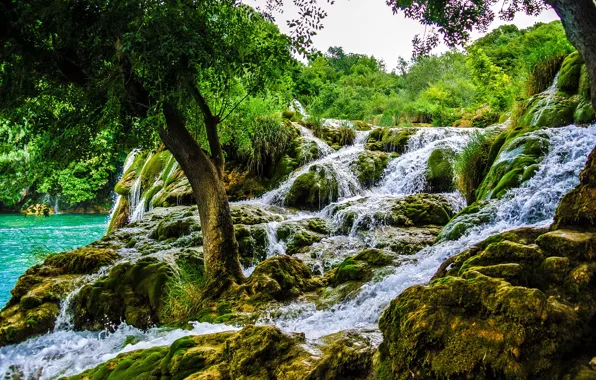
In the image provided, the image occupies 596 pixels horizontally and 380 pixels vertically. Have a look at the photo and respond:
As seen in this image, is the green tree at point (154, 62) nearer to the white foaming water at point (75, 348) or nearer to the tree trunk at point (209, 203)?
the tree trunk at point (209, 203)

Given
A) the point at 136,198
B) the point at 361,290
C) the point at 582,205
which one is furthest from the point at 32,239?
the point at 582,205

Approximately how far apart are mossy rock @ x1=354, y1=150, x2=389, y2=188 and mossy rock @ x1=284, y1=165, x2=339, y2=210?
3.52ft

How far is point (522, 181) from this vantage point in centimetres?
624

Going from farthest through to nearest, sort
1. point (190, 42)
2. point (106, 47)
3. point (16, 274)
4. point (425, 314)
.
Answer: point (16, 274)
point (106, 47)
point (190, 42)
point (425, 314)

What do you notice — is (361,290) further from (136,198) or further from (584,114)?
(136,198)

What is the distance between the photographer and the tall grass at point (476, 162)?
→ 7.89 m

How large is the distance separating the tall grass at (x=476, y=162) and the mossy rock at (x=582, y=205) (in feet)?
16.1

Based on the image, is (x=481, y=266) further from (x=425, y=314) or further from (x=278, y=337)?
(x=278, y=337)

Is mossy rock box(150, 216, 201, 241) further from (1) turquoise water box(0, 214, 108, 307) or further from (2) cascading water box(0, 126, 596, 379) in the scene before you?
(1) turquoise water box(0, 214, 108, 307)

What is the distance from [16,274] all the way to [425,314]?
569 inches

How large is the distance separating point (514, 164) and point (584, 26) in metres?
2.92

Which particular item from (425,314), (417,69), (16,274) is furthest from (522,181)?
(417,69)

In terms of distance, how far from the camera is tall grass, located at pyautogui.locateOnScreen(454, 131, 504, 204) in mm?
7887

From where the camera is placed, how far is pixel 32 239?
18750 mm
